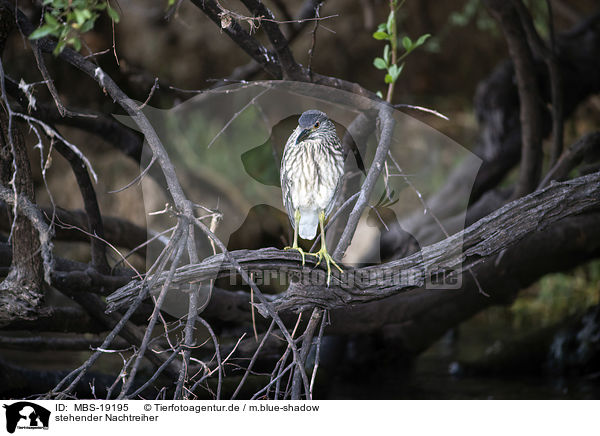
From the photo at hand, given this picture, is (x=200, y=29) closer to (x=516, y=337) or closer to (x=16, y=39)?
(x=16, y=39)

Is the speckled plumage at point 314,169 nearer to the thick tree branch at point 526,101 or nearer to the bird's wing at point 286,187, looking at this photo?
the bird's wing at point 286,187

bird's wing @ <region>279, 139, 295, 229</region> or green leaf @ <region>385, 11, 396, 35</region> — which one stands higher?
green leaf @ <region>385, 11, 396, 35</region>

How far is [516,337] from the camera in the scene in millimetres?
3840

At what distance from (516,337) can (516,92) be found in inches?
60.3

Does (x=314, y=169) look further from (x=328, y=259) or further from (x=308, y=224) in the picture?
(x=328, y=259)

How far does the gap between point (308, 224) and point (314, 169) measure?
201mm

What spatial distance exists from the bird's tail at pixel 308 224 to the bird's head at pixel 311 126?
0.26m

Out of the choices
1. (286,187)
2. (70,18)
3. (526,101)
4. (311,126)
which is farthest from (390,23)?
(526,101)

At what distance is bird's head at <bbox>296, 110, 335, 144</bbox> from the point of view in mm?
1835

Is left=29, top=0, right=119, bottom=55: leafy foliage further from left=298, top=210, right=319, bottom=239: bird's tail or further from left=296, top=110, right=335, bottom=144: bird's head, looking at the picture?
left=298, top=210, right=319, bottom=239: bird's tail
